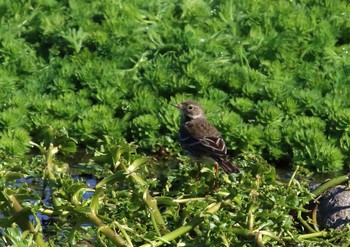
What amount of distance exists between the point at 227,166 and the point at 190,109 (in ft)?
3.92

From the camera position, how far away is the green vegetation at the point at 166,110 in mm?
6906

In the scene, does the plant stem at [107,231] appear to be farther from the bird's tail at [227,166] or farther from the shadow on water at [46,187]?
the bird's tail at [227,166]

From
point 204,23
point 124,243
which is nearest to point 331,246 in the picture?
point 124,243

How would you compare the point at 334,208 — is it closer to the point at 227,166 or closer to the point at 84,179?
the point at 227,166

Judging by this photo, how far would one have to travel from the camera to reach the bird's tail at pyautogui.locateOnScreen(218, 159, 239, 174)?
8.35 metres

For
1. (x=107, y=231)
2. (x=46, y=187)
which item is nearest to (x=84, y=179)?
(x=46, y=187)

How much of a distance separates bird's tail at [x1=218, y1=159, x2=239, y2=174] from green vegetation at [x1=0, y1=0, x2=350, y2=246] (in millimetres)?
328

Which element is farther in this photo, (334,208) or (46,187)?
(46,187)

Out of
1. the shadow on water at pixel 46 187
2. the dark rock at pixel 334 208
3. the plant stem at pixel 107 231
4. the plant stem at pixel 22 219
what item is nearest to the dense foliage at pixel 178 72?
the shadow on water at pixel 46 187


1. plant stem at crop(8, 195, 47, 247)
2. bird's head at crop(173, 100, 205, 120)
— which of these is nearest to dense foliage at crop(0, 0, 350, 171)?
bird's head at crop(173, 100, 205, 120)

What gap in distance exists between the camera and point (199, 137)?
9.19 m

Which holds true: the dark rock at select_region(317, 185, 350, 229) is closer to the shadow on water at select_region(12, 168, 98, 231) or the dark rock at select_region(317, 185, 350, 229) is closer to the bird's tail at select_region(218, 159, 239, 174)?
the bird's tail at select_region(218, 159, 239, 174)

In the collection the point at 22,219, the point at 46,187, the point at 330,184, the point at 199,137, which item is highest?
the point at 22,219

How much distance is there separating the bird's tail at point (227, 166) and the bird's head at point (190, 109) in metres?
0.86
